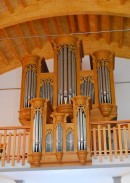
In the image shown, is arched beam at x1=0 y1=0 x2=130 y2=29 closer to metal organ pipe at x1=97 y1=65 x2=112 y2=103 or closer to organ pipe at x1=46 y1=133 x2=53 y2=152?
metal organ pipe at x1=97 y1=65 x2=112 y2=103

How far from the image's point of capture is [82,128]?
9156 mm

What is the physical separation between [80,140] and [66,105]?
61.1 inches

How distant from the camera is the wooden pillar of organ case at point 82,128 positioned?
8.87 m

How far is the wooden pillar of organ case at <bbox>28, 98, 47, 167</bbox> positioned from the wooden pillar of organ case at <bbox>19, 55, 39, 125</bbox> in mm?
1269

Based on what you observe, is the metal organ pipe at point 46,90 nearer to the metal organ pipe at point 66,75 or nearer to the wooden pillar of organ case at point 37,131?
the metal organ pipe at point 66,75

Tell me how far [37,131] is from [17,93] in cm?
419

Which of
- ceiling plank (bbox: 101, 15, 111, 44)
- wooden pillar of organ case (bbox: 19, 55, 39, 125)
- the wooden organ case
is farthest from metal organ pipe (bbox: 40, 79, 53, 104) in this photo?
ceiling plank (bbox: 101, 15, 111, 44)

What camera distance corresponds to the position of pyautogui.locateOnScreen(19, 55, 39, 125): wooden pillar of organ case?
1092 cm

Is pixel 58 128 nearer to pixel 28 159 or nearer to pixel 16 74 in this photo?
pixel 28 159

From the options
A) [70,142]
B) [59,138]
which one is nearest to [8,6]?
[59,138]

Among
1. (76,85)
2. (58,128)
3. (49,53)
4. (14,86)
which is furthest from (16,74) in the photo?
(58,128)

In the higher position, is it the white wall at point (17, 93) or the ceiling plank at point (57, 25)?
the ceiling plank at point (57, 25)

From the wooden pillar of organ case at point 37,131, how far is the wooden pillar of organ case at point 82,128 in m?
0.83

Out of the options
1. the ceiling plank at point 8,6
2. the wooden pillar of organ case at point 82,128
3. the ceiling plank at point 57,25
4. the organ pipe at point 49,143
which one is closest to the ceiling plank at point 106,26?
the ceiling plank at point 57,25
